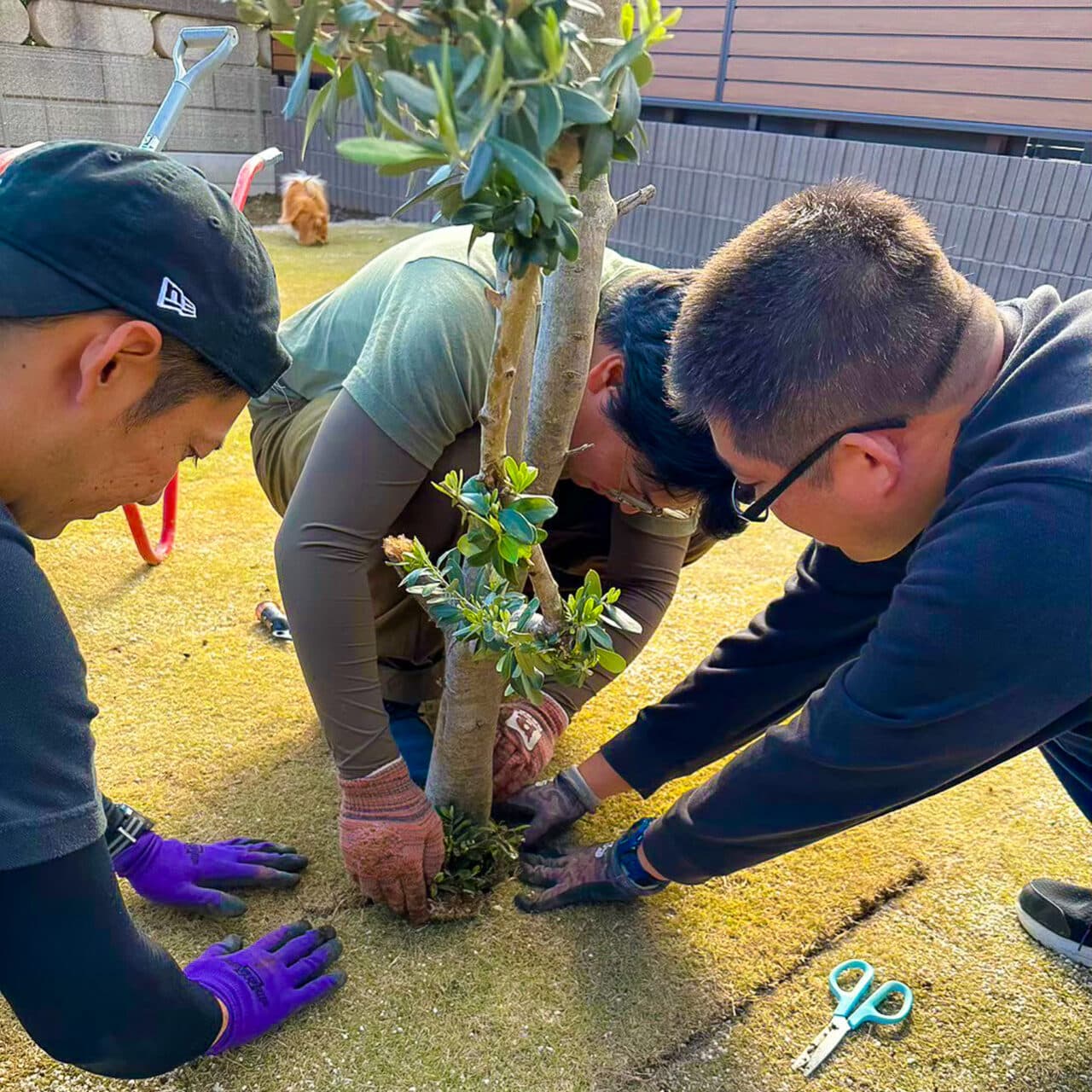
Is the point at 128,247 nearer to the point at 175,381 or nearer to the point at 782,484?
the point at 175,381

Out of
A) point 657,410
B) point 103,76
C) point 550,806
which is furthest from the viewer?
point 103,76

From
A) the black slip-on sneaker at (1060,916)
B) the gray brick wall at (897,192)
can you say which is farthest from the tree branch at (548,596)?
the gray brick wall at (897,192)

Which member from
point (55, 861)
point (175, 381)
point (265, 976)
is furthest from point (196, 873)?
point (175, 381)

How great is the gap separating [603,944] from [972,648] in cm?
100

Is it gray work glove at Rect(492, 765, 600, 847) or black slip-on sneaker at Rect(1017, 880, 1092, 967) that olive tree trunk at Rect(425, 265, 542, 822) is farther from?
black slip-on sneaker at Rect(1017, 880, 1092, 967)

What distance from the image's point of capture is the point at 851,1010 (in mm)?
1679

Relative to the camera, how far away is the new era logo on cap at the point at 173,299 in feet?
3.53

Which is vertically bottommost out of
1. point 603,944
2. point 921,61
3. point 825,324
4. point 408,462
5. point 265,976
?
point 603,944

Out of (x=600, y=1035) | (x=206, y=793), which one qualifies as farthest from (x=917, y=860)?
(x=206, y=793)

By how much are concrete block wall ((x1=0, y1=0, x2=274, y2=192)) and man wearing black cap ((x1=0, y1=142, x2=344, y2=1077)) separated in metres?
8.32

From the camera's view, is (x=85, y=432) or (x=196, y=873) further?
A: (x=196, y=873)

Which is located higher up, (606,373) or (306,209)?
(606,373)

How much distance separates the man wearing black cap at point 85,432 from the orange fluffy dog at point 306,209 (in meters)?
7.76

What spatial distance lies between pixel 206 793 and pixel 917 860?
5.32ft
